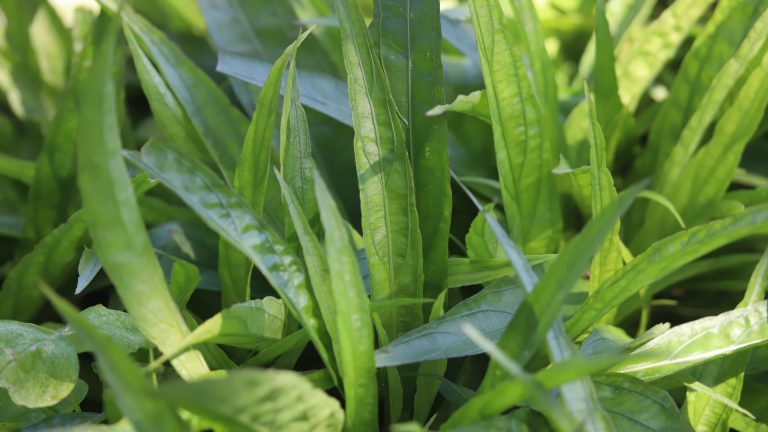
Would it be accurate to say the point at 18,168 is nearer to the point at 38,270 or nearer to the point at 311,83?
the point at 38,270

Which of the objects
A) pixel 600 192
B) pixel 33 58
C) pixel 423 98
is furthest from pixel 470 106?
pixel 33 58

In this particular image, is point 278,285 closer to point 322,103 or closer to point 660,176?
point 322,103

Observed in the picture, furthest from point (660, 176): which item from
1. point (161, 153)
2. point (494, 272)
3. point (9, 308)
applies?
point (9, 308)

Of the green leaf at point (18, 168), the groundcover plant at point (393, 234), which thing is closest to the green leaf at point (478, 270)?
the groundcover plant at point (393, 234)

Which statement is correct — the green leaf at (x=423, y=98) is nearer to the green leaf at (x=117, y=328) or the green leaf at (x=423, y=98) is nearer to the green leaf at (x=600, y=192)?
the green leaf at (x=600, y=192)

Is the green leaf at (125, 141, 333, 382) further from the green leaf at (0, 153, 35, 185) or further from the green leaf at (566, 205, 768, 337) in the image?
the green leaf at (0, 153, 35, 185)

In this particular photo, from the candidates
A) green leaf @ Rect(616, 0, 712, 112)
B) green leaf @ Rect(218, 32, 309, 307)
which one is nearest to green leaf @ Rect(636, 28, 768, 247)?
green leaf @ Rect(616, 0, 712, 112)
